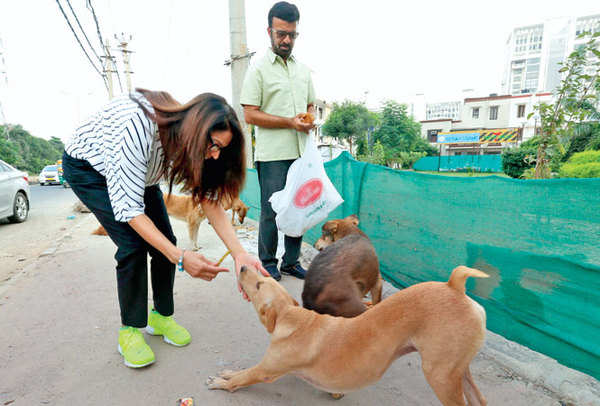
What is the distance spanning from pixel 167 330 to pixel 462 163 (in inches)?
1811

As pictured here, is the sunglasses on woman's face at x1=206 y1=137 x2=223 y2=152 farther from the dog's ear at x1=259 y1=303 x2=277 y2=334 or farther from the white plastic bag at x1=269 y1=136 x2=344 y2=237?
the white plastic bag at x1=269 y1=136 x2=344 y2=237

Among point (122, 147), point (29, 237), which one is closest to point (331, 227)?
point (122, 147)

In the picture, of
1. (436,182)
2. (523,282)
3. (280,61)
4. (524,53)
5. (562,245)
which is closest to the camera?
(562,245)

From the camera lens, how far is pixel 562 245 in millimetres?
2164

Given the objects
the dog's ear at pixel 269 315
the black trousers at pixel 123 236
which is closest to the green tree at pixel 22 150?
the black trousers at pixel 123 236

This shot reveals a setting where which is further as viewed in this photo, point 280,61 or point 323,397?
point 280,61

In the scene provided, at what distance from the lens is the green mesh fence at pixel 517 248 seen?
81.2 inches

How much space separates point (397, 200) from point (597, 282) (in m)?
1.78

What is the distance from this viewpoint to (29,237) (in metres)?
6.71

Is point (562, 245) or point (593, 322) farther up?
point (562, 245)

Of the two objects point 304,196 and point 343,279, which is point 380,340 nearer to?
point 343,279

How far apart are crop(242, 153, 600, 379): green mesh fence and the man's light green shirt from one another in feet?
3.99

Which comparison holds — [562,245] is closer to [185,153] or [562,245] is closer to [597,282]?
[597,282]

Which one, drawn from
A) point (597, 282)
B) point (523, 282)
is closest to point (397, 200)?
point (523, 282)
